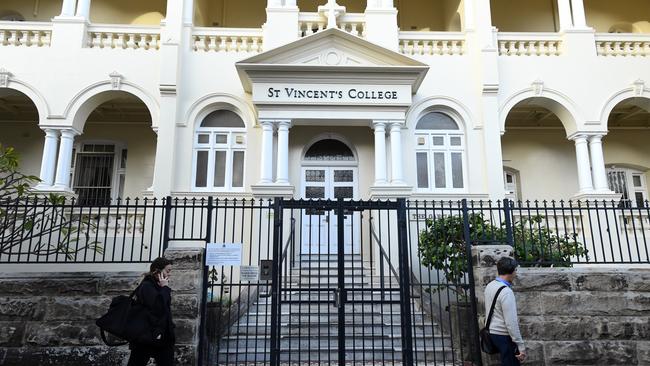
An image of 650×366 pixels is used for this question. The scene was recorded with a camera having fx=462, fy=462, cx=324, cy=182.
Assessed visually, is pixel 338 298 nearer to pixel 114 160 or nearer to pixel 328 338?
pixel 328 338

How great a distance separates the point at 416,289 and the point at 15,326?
24.2ft

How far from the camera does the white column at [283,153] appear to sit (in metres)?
11.9

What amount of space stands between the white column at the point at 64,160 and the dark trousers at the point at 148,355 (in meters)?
8.58

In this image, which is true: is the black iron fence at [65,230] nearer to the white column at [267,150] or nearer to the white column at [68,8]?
the white column at [267,150]

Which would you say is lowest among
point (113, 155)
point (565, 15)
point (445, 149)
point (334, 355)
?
point (334, 355)

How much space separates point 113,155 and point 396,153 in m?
9.24

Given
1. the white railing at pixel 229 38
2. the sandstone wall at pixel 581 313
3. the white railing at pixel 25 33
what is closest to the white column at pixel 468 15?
the white railing at pixel 229 38

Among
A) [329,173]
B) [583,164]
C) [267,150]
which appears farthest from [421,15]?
[267,150]

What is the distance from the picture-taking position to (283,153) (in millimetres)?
11875

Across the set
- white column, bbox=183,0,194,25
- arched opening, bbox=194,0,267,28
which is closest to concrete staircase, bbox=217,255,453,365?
white column, bbox=183,0,194,25

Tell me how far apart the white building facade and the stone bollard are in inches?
193

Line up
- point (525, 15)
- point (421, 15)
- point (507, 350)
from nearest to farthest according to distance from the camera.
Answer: point (507, 350) < point (525, 15) < point (421, 15)

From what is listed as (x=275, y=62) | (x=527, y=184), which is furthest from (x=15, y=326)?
(x=527, y=184)

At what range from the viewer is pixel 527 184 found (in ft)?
48.6
